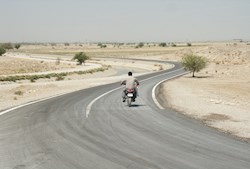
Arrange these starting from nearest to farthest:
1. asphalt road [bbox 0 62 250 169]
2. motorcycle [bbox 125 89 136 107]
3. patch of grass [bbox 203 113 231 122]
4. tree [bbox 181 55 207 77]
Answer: asphalt road [bbox 0 62 250 169] < patch of grass [bbox 203 113 231 122] < motorcycle [bbox 125 89 136 107] < tree [bbox 181 55 207 77]

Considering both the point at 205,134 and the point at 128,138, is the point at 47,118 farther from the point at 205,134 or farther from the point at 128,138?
the point at 205,134

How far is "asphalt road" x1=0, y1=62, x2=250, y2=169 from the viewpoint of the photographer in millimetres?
8672

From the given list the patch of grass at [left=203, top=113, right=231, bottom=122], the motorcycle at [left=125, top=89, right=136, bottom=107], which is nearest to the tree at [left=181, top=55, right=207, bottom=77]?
the motorcycle at [left=125, top=89, right=136, bottom=107]

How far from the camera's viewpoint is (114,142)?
35.4 ft

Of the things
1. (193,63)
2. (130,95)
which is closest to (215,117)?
(130,95)

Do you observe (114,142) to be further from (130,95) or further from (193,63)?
(193,63)

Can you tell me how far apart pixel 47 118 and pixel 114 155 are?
22.2ft

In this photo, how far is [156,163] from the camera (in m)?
8.58

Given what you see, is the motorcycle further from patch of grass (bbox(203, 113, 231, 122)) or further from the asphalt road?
patch of grass (bbox(203, 113, 231, 122))

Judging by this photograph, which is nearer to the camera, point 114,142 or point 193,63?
point 114,142

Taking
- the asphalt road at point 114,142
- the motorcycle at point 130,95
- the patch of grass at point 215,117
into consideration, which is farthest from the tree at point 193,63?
the asphalt road at point 114,142

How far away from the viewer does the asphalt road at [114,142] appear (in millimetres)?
8672

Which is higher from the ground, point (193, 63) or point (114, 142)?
point (114, 142)

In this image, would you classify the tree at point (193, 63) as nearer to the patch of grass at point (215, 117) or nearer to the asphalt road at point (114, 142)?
the patch of grass at point (215, 117)
